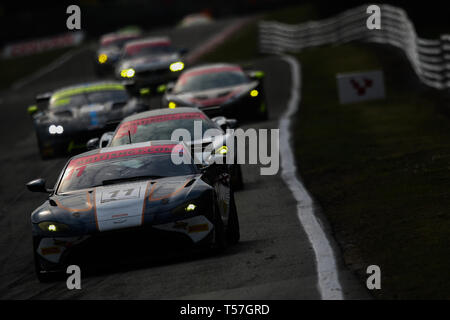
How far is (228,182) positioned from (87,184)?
58.8 inches

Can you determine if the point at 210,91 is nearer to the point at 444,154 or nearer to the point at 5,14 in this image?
the point at 444,154

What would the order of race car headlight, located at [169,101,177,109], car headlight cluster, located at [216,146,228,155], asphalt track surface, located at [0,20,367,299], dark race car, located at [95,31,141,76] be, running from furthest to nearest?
dark race car, located at [95,31,141,76], race car headlight, located at [169,101,177,109], car headlight cluster, located at [216,146,228,155], asphalt track surface, located at [0,20,367,299]

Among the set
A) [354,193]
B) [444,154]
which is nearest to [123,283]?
[354,193]

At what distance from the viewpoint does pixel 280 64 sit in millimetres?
37281

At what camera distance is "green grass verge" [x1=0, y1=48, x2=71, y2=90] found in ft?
157

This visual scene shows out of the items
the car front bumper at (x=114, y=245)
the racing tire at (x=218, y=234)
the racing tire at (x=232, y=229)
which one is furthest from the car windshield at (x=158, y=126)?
the car front bumper at (x=114, y=245)

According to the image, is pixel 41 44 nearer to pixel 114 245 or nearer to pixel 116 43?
pixel 116 43

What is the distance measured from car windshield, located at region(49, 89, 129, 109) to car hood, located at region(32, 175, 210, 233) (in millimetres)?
10823

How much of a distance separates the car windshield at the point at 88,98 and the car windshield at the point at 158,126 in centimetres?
655

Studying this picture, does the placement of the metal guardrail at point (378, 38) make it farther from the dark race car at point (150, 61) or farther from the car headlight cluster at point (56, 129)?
the car headlight cluster at point (56, 129)

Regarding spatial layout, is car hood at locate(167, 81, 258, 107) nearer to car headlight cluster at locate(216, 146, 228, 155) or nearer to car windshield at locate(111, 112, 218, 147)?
car windshield at locate(111, 112, 218, 147)

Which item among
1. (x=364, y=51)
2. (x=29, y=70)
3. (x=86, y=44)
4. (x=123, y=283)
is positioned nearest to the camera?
(x=123, y=283)

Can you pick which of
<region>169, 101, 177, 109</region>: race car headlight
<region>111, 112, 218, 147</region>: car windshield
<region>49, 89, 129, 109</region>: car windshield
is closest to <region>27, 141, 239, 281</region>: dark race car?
<region>111, 112, 218, 147</region>: car windshield

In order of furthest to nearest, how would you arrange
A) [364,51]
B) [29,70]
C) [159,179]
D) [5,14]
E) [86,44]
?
[5,14], [86,44], [29,70], [364,51], [159,179]
